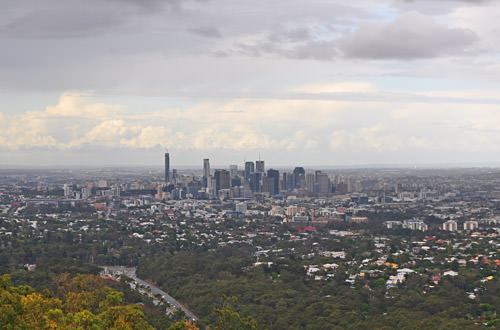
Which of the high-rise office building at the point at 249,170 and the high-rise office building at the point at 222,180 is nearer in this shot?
the high-rise office building at the point at 222,180

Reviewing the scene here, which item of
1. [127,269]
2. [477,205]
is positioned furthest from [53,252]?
[477,205]

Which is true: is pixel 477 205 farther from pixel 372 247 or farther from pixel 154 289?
pixel 154 289

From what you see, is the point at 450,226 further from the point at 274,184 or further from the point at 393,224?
the point at 274,184

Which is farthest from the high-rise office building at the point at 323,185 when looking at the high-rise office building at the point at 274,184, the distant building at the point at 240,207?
the distant building at the point at 240,207

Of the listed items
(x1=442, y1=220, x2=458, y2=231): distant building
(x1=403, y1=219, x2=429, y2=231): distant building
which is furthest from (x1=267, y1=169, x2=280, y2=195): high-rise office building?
(x1=442, y1=220, x2=458, y2=231): distant building

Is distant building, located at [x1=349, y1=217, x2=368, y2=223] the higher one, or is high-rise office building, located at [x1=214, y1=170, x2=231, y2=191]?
high-rise office building, located at [x1=214, y1=170, x2=231, y2=191]

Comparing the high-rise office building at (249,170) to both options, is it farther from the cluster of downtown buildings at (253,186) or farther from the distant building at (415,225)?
the distant building at (415,225)

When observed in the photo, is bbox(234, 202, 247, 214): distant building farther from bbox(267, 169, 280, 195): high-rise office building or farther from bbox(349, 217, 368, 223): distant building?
bbox(267, 169, 280, 195): high-rise office building

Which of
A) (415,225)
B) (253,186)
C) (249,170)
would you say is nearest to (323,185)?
(253,186)

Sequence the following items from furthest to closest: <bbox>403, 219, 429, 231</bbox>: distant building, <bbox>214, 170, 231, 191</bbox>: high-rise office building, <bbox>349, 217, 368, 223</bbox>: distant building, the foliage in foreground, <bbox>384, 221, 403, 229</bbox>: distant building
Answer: <bbox>214, 170, 231, 191</bbox>: high-rise office building, <bbox>349, 217, 368, 223</bbox>: distant building, <bbox>384, 221, 403, 229</bbox>: distant building, <bbox>403, 219, 429, 231</bbox>: distant building, the foliage in foreground
